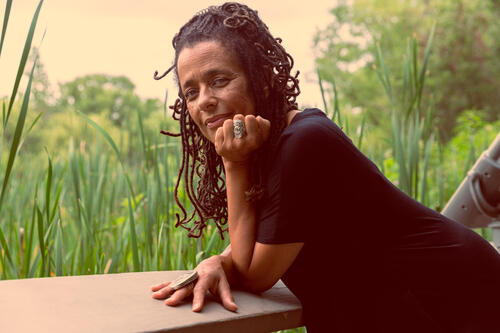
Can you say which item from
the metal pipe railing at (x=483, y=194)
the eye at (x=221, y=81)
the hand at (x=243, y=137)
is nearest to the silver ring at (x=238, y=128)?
the hand at (x=243, y=137)

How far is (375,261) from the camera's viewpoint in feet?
3.92

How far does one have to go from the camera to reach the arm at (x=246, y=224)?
1098 millimetres

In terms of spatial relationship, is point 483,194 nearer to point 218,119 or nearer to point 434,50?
point 218,119

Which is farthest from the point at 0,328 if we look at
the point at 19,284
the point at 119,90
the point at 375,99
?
the point at 119,90

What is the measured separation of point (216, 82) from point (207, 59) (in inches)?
2.1

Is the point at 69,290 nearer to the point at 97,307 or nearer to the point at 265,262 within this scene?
the point at 97,307

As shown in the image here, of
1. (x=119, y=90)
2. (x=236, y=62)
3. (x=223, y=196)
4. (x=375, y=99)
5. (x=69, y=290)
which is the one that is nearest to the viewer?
(x=69, y=290)

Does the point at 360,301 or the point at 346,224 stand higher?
the point at 346,224

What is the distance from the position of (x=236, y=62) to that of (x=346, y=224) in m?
0.44

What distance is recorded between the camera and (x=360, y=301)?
1184 millimetres

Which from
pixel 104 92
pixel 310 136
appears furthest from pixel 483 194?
pixel 104 92

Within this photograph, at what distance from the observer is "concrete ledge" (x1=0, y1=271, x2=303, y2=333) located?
866 millimetres

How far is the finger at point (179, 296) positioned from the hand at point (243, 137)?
0.96 feet

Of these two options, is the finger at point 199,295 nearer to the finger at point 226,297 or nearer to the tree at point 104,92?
the finger at point 226,297
